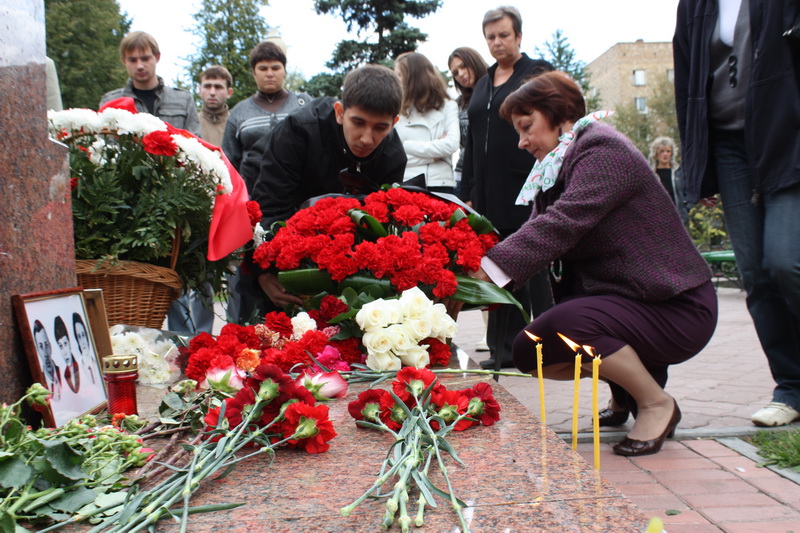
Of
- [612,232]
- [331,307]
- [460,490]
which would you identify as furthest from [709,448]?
[460,490]

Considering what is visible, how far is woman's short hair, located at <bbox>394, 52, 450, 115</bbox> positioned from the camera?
4.89 m

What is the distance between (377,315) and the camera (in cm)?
236

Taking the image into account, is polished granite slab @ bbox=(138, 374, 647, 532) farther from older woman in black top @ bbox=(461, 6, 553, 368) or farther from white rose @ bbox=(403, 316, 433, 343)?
older woman in black top @ bbox=(461, 6, 553, 368)

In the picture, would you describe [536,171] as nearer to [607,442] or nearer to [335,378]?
[607,442]

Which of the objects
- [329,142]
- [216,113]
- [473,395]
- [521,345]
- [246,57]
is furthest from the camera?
[246,57]

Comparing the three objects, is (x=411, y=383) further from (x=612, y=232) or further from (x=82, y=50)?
A: (x=82, y=50)

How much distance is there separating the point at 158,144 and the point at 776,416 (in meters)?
2.76

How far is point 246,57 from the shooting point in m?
18.9

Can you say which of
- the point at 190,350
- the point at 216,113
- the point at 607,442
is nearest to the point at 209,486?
the point at 190,350

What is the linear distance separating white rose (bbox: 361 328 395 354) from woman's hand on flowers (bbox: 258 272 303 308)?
0.76 m

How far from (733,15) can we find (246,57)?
1721 centimetres

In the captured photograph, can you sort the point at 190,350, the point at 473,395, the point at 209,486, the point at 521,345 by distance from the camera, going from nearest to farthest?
the point at 209,486 < the point at 473,395 < the point at 190,350 < the point at 521,345

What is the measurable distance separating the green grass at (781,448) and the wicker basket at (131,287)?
2.31 metres

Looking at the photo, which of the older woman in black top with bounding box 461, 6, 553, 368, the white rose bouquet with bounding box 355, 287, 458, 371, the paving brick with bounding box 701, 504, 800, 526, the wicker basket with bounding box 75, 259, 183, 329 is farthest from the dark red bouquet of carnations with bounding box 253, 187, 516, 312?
the older woman in black top with bounding box 461, 6, 553, 368
